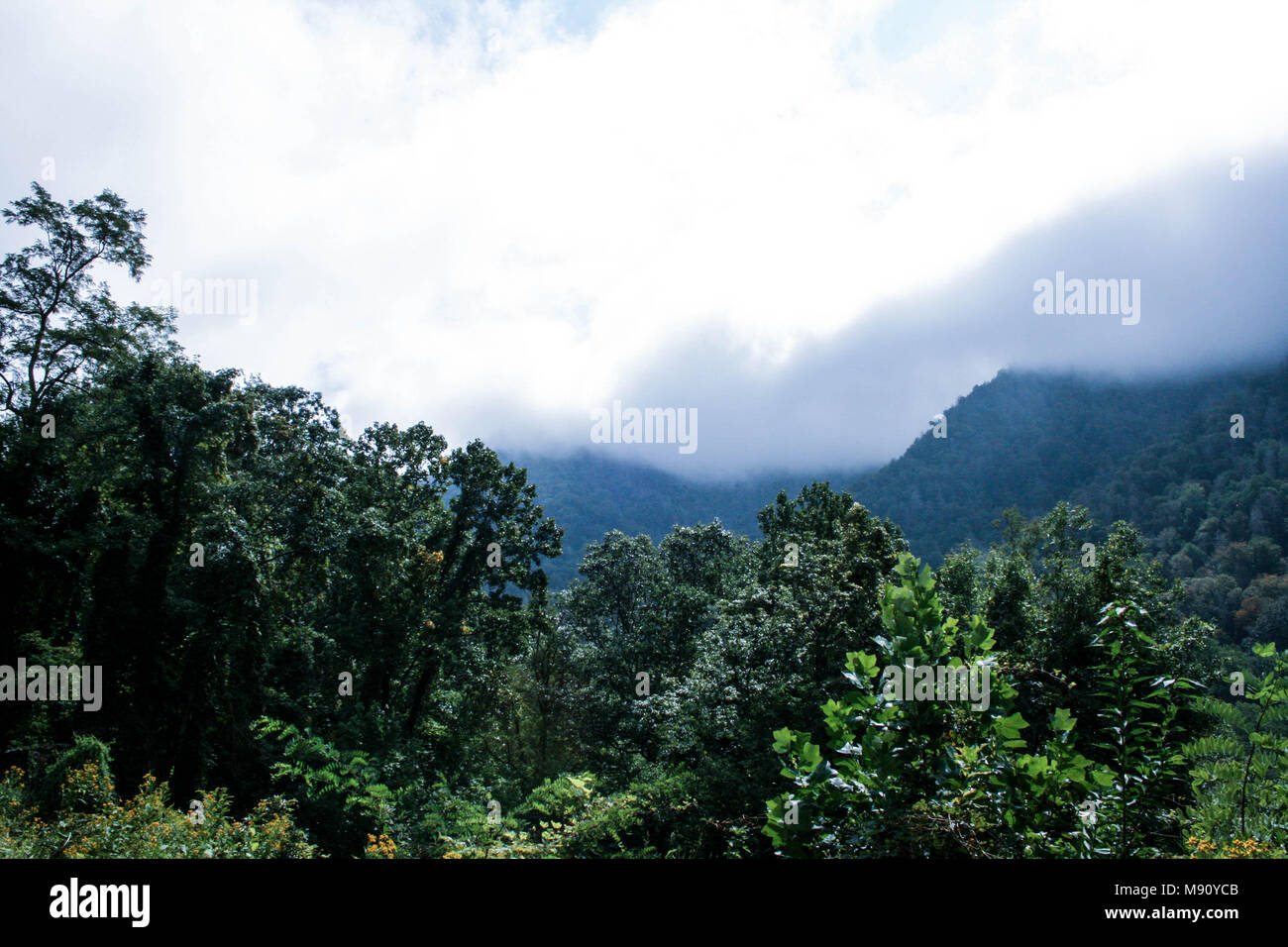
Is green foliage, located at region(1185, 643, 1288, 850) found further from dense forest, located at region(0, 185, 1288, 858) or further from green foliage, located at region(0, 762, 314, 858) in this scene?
green foliage, located at region(0, 762, 314, 858)

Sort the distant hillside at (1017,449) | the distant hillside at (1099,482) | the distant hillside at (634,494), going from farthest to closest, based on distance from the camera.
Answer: the distant hillside at (634,494) < the distant hillside at (1017,449) < the distant hillside at (1099,482)

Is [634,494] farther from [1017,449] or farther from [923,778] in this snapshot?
[923,778]

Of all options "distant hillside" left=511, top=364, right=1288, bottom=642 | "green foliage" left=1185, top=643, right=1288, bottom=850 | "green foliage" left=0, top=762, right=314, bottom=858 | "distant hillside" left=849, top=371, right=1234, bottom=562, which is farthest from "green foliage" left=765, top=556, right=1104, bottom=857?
"distant hillside" left=849, top=371, right=1234, bottom=562

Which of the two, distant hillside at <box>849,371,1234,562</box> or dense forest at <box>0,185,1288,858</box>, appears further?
distant hillside at <box>849,371,1234,562</box>

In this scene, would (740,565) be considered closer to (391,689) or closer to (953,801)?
(391,689)

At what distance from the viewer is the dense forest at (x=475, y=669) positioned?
2973 mm

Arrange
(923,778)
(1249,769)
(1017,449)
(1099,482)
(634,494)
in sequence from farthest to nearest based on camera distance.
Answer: (634,494) < (1017,449) < (1099,482) < (1249,769) < (923,778)

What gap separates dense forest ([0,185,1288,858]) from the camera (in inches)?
117

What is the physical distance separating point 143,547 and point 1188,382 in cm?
18164

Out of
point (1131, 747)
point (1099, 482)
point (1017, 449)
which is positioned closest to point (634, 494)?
point (1017, 449)

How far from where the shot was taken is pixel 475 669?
19.0 metres

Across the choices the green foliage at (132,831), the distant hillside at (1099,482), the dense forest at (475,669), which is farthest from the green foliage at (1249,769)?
the distant hillside at (1099,482)

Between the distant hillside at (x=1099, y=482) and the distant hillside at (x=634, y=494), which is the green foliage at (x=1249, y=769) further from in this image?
the distant hillside at (x=634, y=494)
